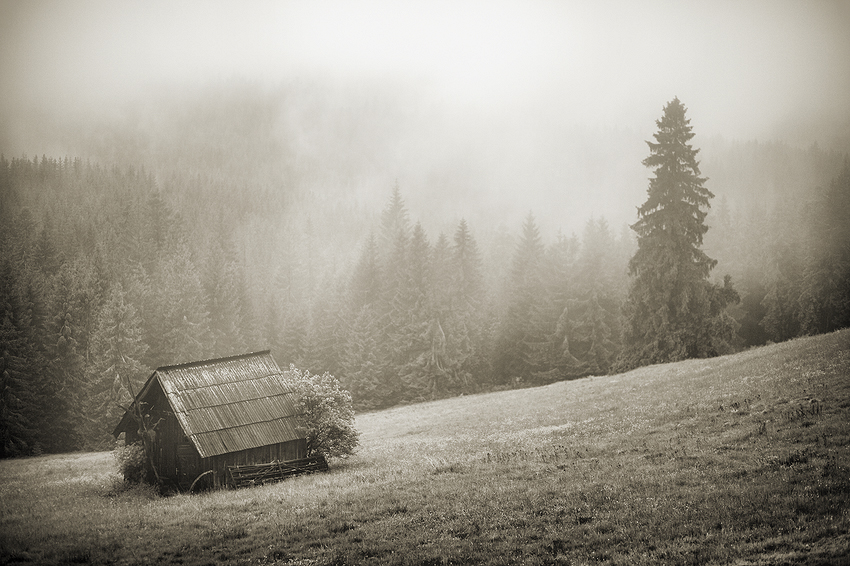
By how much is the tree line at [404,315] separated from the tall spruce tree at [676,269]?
0.72ft

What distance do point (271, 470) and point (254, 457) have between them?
1.11 metres

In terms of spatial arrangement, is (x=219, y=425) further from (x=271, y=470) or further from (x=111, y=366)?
(x=111, y=366)

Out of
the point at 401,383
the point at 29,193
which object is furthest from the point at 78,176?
the point at 401,383

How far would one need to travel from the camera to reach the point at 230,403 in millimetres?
29766

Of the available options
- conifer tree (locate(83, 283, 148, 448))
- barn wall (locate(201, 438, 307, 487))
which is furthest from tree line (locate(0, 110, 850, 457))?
barn wall (locate(201, 438, 307, 487))

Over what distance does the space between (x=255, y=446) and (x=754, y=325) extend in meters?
72.6

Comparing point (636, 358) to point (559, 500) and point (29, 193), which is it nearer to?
point (559, 500)

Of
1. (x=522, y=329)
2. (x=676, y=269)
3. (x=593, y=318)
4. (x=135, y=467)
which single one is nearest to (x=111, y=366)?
(x=135, y=467)

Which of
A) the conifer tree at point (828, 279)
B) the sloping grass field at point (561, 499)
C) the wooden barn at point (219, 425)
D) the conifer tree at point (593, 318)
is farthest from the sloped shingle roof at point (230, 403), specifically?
the conifer tree at point (828, 279)

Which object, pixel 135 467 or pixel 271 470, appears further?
pixel 135 467

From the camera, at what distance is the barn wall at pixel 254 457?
89.1 feet

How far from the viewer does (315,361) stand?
80062 millimetres

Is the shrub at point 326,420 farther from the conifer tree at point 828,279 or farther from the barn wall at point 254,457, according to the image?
the conifer tree at point 828,279

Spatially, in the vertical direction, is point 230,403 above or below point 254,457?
above
